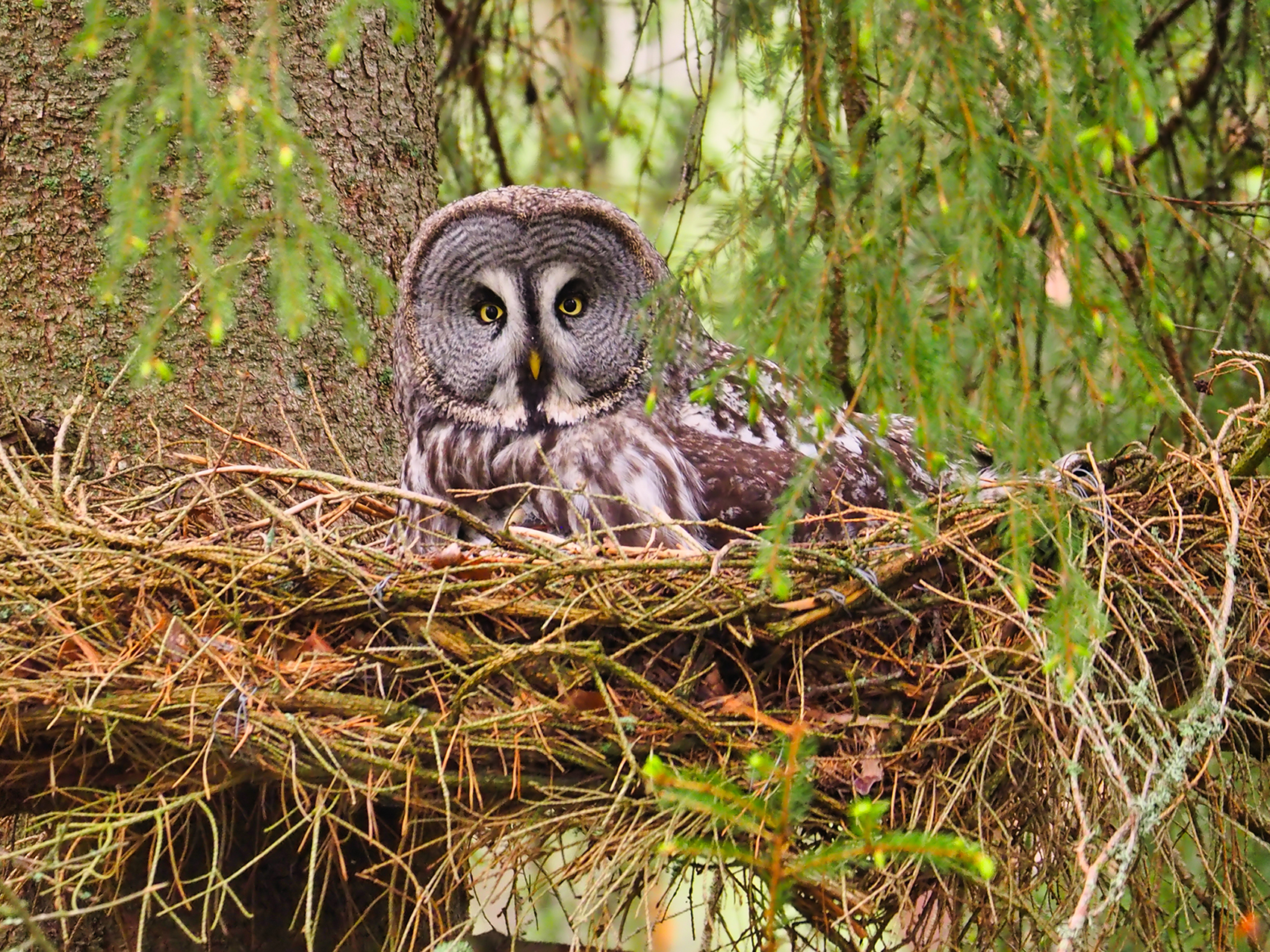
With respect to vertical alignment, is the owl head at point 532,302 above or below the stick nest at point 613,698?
above

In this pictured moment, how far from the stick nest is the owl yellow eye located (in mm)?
1036

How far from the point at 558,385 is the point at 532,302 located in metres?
0.21

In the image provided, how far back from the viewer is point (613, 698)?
A: 6.83 feet

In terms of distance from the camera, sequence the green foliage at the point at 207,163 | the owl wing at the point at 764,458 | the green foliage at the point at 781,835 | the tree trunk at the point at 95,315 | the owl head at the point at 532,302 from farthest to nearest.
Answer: the owl head at the point at 532,302, the tree trunk at the point at 95,315, the owl wing at the point at 764,458, the green foliage at the point at 207,163, the green foliage at the point at 781,835

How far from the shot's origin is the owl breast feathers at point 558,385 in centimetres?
287

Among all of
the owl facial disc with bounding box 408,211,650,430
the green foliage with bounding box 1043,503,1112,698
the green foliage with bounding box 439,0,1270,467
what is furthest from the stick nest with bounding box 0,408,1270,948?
the owl facial disc with bounding box 408,211,650,430

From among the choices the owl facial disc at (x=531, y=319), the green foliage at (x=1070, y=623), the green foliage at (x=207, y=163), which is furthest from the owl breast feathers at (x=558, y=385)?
the green foliage at (x=1070, y=623)

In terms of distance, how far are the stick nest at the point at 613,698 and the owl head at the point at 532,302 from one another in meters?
0.93

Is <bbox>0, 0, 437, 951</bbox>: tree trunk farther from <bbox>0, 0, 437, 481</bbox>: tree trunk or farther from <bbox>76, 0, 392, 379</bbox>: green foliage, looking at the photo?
<bbox>76, 0, 392, 379</bbox>: green foliage

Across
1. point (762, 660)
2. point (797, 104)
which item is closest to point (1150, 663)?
point (762, 660)

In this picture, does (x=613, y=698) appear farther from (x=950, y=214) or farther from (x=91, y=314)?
(x=91, y=314)

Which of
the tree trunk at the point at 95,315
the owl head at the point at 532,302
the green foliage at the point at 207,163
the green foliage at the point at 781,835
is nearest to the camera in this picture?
the green foliage at the point at 781,835

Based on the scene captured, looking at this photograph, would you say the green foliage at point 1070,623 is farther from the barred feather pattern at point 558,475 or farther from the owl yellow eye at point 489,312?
the owl yellow eye at point 489,312

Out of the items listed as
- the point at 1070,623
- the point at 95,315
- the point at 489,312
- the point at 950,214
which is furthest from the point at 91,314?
→ the point at 1070,623
